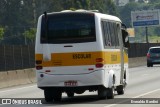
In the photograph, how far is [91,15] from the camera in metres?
20.4

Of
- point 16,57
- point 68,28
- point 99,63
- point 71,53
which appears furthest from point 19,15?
point 99,63

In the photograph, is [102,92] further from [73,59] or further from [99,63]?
[73,59]

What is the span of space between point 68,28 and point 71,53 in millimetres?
801

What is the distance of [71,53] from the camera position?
2005cm

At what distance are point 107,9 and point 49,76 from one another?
162 meters

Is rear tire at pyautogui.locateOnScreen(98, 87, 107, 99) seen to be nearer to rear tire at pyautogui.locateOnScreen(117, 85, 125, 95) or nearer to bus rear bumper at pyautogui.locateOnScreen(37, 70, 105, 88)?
bus rear bumper at pyautogui.locateOnScreen(37, 70, 105, 88)

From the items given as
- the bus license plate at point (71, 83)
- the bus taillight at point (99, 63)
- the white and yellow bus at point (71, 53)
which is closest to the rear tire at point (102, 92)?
the white and yellow bus at point (71, 53)

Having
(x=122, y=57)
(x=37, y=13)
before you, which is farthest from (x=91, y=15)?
(x=37, y=13)

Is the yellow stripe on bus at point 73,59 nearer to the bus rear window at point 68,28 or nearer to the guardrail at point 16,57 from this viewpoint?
the bus rear window at point 68,28

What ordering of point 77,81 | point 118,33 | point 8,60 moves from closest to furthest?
1. point 77,81
2. point 118,33
3. point 8,60

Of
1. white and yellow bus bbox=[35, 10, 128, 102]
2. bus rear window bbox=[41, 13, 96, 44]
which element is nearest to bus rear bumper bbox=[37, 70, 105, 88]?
white and yellow bus bbox=[35, 10, 128, 102]

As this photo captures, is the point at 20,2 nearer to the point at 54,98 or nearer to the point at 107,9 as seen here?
the point at 107,9

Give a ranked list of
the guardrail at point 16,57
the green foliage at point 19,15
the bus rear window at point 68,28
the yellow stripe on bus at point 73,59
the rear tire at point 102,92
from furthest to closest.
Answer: the green foliage at point 19,15
the guardrail at point 16,57
the rear tire at point 102,92
the bus rear window at point 68,28
the yellow stripe on bus at point 73,59

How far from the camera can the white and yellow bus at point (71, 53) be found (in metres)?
20.0
